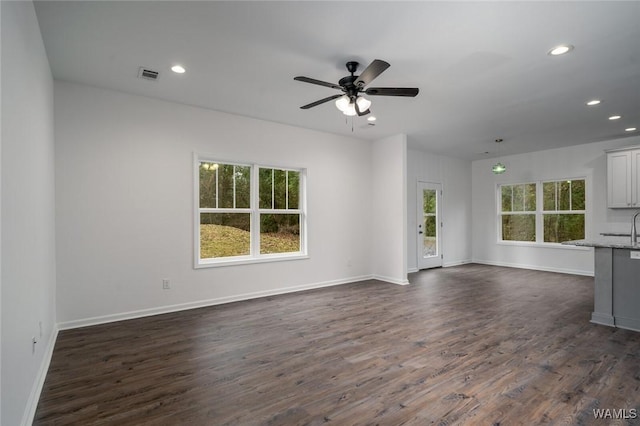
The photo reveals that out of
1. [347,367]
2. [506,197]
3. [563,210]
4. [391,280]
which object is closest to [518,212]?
[506,197]

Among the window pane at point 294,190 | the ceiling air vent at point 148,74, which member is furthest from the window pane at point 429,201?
the ceiling air vent at point 148,74

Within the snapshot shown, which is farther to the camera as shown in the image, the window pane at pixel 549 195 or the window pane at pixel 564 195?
the window pane at pixel 549 195

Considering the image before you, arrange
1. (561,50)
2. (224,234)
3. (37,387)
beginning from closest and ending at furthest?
(37,387), (561,50), (224,234)

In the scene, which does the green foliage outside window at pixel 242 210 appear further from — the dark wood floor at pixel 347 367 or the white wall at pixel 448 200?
the white wall at pixel 448 200

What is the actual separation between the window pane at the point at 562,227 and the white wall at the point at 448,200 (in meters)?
1.77

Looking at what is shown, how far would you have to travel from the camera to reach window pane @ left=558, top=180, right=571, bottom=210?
23.5 ft

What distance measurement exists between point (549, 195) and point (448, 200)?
2.12 metres

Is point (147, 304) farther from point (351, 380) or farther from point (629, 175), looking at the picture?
point (629, 175)

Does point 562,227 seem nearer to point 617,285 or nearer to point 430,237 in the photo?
point 430,237

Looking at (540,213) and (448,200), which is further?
(448,200)

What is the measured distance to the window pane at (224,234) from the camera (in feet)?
15.7

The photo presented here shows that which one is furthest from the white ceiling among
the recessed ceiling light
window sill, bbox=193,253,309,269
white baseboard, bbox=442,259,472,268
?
white baseboard, bbox=442,259,472,268

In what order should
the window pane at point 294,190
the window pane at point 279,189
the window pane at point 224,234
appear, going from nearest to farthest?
the window pane at point 224,234
the window pane at point 279,189
the window pane at point 294,190

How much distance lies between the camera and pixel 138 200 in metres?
4.17
